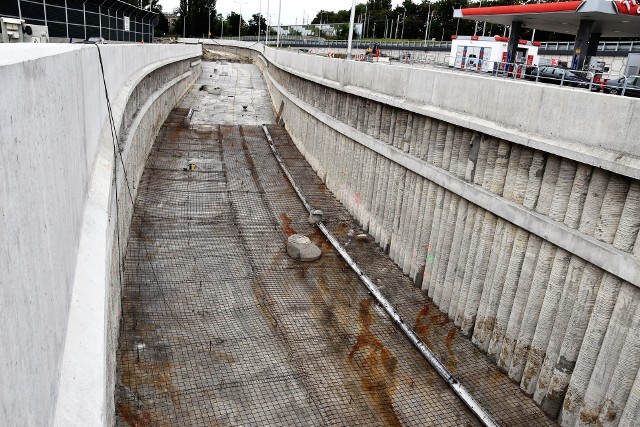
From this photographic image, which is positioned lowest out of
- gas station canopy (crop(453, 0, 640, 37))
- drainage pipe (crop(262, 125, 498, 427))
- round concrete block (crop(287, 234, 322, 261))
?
drainage pipe (crop(262, 125, 498, 427))

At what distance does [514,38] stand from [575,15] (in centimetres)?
744

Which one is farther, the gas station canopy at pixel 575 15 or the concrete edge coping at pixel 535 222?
Answer: the gas station canopy at pixel 575 15

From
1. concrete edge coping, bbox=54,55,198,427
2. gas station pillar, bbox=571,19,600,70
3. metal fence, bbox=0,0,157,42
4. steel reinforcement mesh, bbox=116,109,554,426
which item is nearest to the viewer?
concrete edge coping, bbox=54,55,198,427

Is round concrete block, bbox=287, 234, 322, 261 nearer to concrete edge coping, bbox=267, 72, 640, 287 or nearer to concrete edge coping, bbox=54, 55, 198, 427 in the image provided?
concrete edge coping, bbox=267, 72, 640, 287

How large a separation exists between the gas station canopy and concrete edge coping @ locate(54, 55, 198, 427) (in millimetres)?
23267

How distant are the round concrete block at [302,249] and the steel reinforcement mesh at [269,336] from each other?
237 millimetres

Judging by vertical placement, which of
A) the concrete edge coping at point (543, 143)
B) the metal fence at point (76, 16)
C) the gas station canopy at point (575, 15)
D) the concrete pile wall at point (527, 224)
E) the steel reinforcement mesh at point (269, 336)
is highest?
the gas station canopy at point (575, 15)

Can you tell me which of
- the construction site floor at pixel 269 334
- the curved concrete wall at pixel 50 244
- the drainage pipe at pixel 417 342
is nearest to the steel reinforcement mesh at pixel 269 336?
the construction site floor at pixel 269 334

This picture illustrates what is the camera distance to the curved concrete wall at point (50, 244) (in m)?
2.53

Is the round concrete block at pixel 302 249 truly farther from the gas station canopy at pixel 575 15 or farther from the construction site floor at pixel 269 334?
the gas station canopy at pixel 575 15

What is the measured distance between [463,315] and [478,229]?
6.32 feet

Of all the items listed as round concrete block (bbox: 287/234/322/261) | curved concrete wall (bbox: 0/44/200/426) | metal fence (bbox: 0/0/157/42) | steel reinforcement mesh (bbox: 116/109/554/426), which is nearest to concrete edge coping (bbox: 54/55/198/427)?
curved concrete wall (bbox: 0/44/200/426)

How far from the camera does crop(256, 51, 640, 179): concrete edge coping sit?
7.57 meters

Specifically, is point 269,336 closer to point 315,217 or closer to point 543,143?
point 543,143
